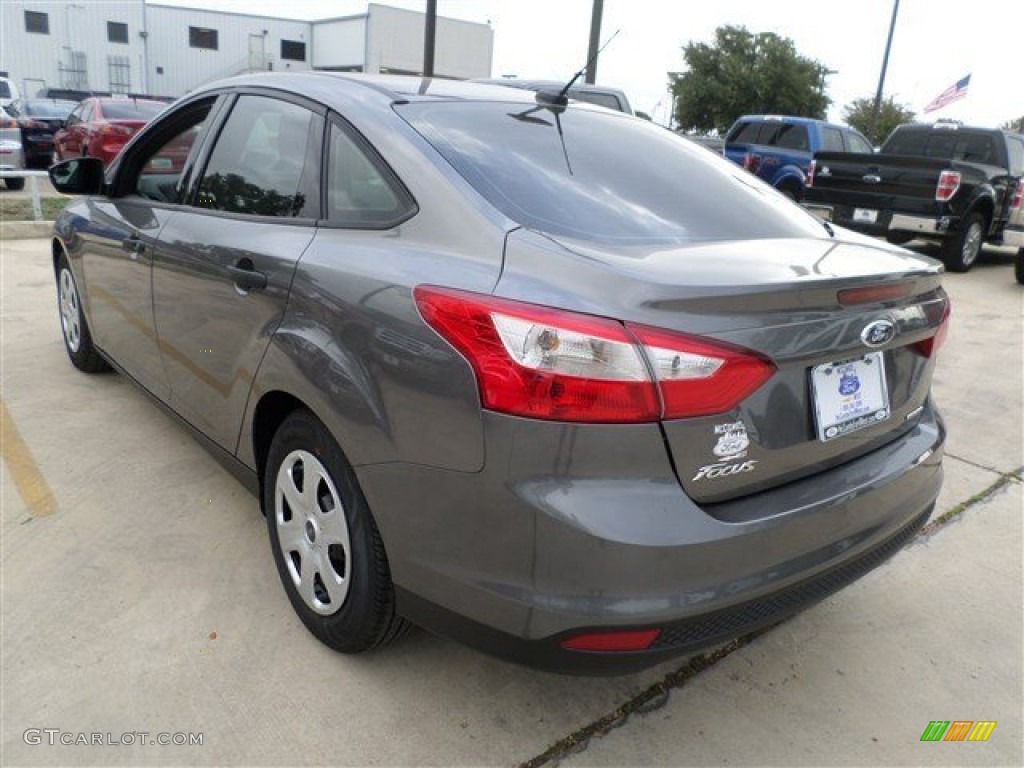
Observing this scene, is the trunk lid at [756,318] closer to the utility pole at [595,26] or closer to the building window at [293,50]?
the utility pole at [595,26]

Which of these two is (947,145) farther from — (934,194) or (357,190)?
(357,190)

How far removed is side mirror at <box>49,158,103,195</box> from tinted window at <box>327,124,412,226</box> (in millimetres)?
2133

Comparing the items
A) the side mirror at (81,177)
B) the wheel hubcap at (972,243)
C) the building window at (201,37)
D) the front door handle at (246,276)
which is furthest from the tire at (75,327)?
the building window at (201,37)

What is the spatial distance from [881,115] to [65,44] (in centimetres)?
4768

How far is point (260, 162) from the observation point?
2764 mm

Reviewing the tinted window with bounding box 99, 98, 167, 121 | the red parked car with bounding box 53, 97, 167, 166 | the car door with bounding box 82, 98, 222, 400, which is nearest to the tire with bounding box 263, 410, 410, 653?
the car door with bounding box 82, 98, 222, 400

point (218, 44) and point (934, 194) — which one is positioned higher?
point (218, 44)

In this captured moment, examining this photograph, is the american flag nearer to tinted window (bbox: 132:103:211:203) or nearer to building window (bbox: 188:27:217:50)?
tinted window (bbox: 132:103:211:203)

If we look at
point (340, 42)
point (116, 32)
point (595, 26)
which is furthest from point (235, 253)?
point (116, 32)

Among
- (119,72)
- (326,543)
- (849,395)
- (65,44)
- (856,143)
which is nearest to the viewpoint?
(849,395)

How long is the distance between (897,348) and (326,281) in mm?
1539

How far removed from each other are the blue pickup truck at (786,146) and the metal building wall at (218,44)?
148 ft

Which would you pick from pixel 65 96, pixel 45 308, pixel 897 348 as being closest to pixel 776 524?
pixel 897 348

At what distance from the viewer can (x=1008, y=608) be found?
285cm
